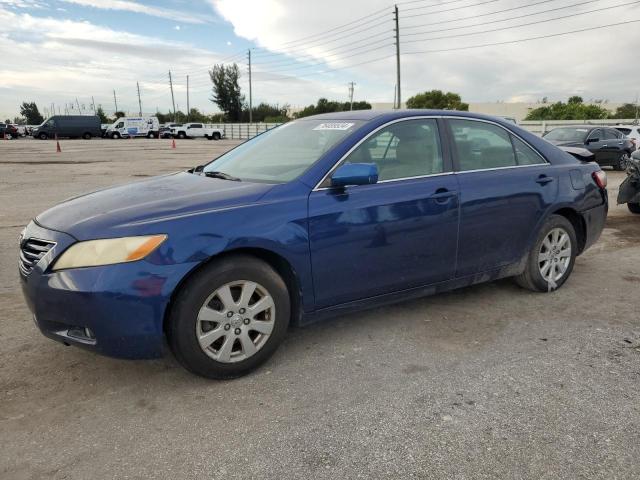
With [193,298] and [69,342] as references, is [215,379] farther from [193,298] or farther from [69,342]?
[69,342]

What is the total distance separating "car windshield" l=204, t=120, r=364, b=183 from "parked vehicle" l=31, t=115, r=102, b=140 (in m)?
49.1

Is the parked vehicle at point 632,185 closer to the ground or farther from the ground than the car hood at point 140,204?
closer to the ground

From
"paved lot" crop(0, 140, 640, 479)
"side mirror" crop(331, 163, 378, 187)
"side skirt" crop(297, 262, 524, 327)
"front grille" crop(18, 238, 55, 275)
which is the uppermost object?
"side mirror" crop(331, 163, 378, 187)

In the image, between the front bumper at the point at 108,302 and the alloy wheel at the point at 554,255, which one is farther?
the alloy wheel at the point at 554,255

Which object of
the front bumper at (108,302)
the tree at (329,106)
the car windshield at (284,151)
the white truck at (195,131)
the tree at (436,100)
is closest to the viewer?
the front bumper at (108,302)

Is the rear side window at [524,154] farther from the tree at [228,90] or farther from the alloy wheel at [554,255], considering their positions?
the tree at [228,90]

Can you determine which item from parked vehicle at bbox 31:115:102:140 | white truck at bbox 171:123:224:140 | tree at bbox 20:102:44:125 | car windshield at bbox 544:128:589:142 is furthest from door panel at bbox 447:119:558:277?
tree at bbox 20:102:44:125

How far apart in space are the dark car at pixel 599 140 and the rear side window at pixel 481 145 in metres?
12.9

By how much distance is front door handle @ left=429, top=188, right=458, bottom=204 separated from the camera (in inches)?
146

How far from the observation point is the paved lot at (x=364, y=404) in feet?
7.73

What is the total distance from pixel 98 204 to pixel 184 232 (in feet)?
2.53

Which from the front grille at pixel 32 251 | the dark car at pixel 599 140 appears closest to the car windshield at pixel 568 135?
the dark car at pixel 599 140

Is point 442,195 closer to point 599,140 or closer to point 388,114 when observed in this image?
point 388,114

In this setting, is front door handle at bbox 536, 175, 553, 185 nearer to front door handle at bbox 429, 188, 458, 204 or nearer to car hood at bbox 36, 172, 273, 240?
front door handle at bbox 429, 188, 458, 204
